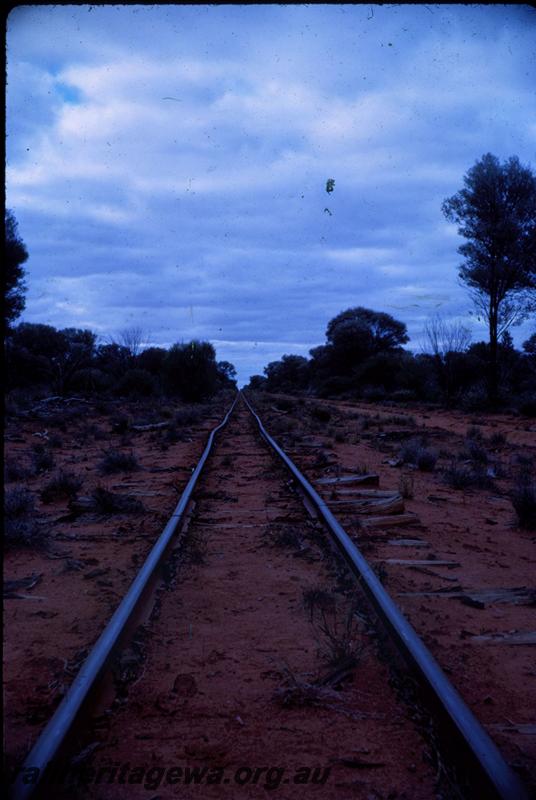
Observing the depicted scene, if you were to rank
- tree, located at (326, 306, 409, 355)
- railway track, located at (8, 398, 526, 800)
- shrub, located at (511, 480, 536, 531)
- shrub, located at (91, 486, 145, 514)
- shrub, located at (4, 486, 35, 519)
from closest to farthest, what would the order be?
railway track, located at (8, 398, 526, 800) < shrub, located at (4, 486, 35, 519) < shrub, located at (511, 480, 536, 531) < shrub, located at (91, 486, 145, 514) < tree, located at (326, 306, 409, 355)

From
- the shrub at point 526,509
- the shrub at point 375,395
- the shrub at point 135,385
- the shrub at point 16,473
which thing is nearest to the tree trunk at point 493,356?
the shrub at point 375,395

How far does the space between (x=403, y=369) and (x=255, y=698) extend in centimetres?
4377

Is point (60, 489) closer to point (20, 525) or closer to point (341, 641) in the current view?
point (20, 525)

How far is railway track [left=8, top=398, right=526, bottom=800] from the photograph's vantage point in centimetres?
248

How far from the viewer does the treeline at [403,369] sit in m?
32.1

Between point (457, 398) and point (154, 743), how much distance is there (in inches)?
1198

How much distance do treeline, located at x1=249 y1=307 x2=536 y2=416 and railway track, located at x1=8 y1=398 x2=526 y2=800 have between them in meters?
20.9

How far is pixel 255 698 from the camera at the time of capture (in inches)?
125

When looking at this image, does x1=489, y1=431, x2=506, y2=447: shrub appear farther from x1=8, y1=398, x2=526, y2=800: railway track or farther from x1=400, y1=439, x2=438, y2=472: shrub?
x1=8, y1=398, x2=526, y2=800: railway track

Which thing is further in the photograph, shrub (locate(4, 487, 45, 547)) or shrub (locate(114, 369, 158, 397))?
shrub (locate(114, 369, 158, 397))

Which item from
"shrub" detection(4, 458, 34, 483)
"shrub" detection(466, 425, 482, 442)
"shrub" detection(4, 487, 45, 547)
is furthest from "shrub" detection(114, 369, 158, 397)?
"shrub" detection(4, 487, 45, 547)

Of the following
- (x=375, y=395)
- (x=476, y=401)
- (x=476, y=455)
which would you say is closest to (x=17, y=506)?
(x=476, y=455)

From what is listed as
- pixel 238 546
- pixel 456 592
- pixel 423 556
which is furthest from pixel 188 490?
pixel 456 592

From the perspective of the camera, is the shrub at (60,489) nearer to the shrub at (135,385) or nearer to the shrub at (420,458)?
the shrub at (420,458)
